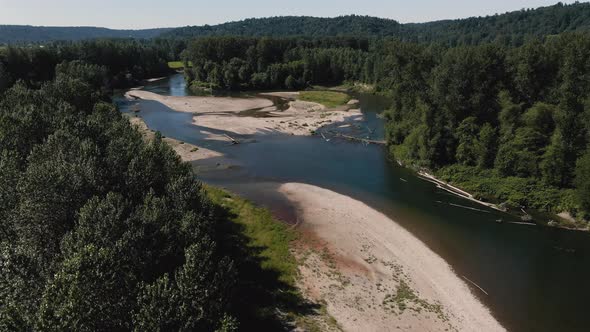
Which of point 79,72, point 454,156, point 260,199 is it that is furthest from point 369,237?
point 79,72

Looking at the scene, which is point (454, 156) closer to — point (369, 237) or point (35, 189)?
point (369, 237)

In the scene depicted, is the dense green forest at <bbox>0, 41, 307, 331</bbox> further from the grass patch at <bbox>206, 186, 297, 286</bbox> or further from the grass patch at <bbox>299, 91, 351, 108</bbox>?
the grass patch at <bbox>299, 91, 351, 108</bbox>

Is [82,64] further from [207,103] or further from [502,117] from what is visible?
[502,117]

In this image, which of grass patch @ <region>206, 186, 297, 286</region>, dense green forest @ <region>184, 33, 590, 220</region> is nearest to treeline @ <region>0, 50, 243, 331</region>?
grass patch @ <region>206, 186, 297, 286</region>

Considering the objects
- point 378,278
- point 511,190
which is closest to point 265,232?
point 378,278

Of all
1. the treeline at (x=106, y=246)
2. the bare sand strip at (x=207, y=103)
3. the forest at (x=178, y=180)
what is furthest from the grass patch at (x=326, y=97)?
the treeline at (x=106, y=246)
